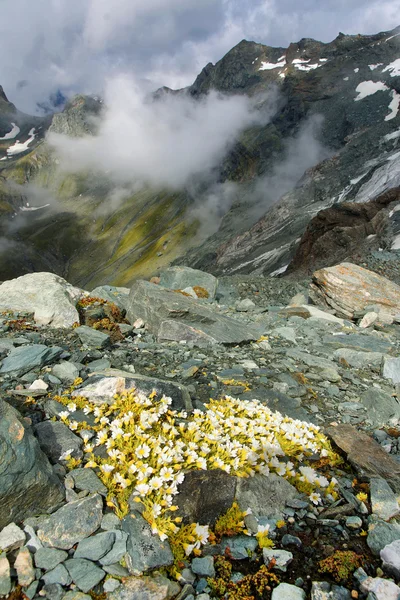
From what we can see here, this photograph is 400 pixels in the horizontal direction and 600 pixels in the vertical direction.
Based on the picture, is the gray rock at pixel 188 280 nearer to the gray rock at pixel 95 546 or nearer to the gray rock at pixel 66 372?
the gray rock at pixel 66 372

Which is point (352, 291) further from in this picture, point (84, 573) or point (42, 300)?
point (84, 573)

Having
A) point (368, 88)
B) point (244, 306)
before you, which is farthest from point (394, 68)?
point (244, 306)

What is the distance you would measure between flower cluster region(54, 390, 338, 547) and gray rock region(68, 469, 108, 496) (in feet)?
0.30

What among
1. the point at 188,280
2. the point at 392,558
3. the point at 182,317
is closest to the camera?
the point at 392,558

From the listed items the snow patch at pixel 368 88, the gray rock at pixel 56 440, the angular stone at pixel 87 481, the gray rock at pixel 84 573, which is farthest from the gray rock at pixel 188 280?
A: the snow patch at pixel 368 88

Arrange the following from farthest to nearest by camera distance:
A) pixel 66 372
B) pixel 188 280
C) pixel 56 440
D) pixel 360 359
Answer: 1. pixel 188 280
2. pixel 360 359
3. pixel 66 372
4. pixel 56 440

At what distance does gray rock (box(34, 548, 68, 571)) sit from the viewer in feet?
12.2

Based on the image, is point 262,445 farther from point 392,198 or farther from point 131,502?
point 392,198

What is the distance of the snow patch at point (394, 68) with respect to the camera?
140125mm

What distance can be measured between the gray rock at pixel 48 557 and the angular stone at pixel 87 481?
2.44 feet

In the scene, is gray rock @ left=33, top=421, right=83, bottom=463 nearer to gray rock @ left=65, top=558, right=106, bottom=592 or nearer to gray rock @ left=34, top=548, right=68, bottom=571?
gray rock @ left=34, top=548, right=68, bottom=571

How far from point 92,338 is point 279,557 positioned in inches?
322

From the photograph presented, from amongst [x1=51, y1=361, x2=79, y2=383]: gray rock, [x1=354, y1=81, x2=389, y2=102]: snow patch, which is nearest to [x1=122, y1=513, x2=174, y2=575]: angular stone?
[x1=51, y1=361, x2=79, y2=383]: gray rock

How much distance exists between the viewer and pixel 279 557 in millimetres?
4223
